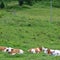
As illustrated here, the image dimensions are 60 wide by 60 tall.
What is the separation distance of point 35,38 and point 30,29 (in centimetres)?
231

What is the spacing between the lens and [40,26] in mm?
19250

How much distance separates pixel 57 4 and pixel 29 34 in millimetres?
26872

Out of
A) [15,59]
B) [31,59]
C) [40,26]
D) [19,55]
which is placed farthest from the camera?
[40,26]

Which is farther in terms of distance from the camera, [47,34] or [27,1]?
[27,1]

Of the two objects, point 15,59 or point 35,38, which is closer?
point 15,59

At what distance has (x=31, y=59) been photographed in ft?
28.5

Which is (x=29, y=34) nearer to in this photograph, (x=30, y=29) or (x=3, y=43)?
(x=30, y=29)

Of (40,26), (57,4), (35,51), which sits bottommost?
Answer: (57,4)

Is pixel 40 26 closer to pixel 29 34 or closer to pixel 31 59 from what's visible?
pixel 29 34

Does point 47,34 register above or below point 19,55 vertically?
below

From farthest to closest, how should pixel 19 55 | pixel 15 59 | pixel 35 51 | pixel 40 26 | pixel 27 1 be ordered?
pixel 27 1 → pixel 40 26 → pixel 35 51 → pixel 19 55 → pixel 15 59

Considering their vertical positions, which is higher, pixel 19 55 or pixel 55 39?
pixel 19 55

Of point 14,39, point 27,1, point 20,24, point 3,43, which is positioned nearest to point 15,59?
point 3,43

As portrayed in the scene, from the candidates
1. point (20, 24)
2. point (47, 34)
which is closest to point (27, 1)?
point (20, 24)
